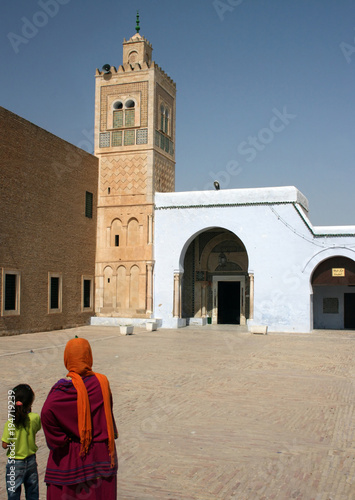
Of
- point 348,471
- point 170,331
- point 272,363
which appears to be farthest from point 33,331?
point 348,471

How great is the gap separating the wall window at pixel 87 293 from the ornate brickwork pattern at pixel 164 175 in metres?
4.80

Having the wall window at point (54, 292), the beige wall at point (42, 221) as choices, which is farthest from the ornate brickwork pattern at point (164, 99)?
the wall window at point (54, 292)

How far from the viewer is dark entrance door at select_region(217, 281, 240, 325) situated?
25.2 m

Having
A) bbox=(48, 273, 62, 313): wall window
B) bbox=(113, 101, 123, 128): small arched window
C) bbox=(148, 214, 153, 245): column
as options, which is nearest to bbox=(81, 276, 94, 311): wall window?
bbox=(48, 273, 62, 313): wall window

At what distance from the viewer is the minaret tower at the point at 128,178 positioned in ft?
75.8

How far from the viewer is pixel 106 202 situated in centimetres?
2358

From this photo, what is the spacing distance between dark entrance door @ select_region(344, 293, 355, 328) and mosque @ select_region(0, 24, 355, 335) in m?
0.04

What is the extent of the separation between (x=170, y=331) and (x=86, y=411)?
18.2 m

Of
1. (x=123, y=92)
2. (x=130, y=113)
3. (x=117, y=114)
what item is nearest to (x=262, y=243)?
(x=130, y=113)

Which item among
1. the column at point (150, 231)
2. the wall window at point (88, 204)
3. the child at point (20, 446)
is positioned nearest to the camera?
the child at point (20, 446)

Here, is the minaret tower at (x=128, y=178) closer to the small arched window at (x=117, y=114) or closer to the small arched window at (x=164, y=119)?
the small arched window at (x=117, y=114)

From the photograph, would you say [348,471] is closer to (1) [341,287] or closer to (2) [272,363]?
(2) [272,363]

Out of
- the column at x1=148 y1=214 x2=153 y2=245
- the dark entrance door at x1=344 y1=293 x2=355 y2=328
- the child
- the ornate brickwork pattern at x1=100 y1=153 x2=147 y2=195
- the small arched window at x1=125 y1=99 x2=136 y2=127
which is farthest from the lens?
the small arched window at x1=125 y1=99 x2=136 y2=127

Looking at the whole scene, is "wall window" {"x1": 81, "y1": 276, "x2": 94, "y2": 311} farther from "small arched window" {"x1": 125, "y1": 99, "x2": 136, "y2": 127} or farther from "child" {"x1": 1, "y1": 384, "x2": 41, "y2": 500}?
"child" {"x1": 1, "y1": 384, "x2": 41, "y2": 500}
